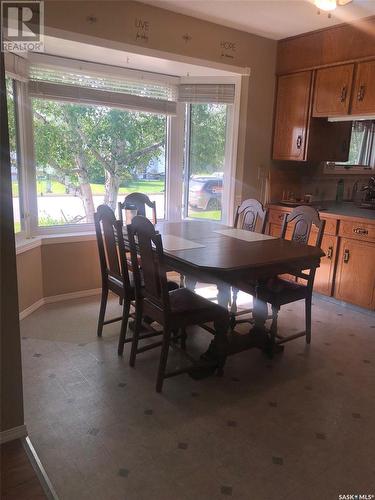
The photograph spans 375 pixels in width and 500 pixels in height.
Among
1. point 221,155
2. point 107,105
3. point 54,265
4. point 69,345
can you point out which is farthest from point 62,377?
point 221,155

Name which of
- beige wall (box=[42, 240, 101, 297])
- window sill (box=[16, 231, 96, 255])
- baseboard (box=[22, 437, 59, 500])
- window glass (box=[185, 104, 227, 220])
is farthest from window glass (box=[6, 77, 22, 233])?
baseboard (box=[22, 437, 59, 500])

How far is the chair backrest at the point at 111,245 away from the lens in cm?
264

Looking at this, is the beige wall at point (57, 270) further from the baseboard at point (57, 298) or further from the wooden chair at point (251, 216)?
the wooden chair at point (251, 216)

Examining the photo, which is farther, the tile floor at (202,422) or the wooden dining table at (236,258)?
the wooden dining table at (236,258)

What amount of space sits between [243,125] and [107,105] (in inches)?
56.2

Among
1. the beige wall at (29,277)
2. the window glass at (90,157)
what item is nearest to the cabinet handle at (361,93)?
the window glass at (90,157)

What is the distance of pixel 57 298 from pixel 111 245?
1223 mm

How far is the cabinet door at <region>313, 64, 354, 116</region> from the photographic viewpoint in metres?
3.66

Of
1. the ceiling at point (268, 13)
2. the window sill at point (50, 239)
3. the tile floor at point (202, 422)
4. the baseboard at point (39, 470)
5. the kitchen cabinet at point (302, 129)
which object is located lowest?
the tile floor at point (202, 422)

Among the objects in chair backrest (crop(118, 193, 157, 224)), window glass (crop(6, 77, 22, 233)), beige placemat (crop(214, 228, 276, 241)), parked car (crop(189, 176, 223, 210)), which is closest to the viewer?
beige placemat (crop(214, 228, 276, 241))

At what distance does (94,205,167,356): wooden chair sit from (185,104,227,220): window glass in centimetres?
167

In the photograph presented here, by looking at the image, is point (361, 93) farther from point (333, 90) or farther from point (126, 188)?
point (126, 188)

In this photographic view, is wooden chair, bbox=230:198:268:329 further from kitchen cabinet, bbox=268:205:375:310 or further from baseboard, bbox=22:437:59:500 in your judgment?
baseboard, bbox=22:437:59:500

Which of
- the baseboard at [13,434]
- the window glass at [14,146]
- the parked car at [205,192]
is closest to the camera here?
the baseboard at [13,434]
